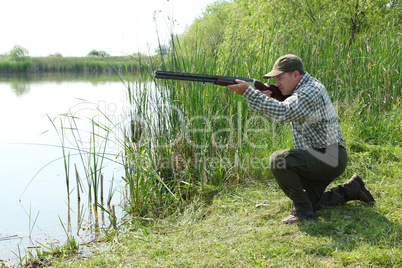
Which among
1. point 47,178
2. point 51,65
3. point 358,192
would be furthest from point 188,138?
point 51,65

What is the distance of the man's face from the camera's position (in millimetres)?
3045

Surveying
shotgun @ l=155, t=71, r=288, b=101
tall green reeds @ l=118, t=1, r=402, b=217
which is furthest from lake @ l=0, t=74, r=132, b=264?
shotgun @ l=155, t=71, r=288, b=101

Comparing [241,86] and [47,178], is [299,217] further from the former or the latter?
[47,178]

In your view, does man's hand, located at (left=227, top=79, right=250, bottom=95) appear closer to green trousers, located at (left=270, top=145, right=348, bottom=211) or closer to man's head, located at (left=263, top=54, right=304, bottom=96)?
man's head, located at (left=263, top=54, right=304, bottom=96)

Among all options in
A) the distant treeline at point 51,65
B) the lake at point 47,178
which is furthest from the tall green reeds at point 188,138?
the distant treeline at point 51,65

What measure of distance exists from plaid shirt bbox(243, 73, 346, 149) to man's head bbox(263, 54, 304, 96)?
0.06 m

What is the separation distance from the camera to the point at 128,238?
11.2 ft

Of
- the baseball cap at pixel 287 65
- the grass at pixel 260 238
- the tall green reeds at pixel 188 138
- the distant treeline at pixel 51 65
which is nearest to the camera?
the grass at pixel 260 238

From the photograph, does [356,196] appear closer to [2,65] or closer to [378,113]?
[378,113]

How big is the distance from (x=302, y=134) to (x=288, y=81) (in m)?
0.48

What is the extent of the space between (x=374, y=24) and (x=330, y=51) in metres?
3.86

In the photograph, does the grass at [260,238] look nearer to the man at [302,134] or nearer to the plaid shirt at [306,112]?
the man at [302,134]

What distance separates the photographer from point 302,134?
10.2 feet

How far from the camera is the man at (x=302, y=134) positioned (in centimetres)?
285
